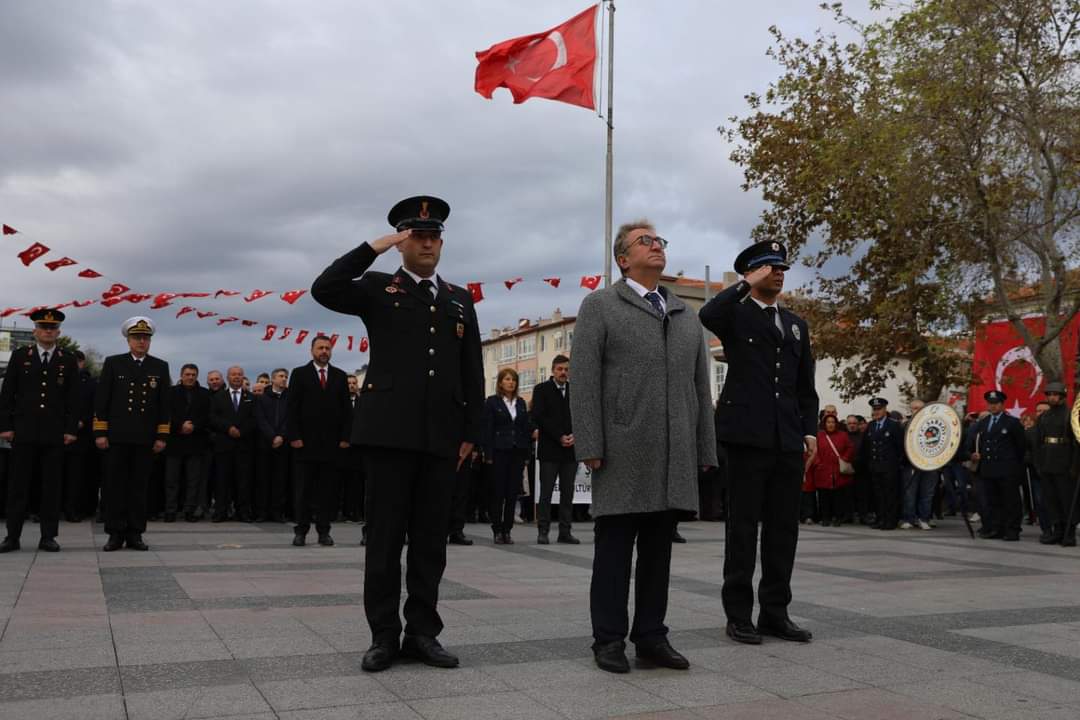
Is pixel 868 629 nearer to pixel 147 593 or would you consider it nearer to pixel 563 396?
pixel 147 593

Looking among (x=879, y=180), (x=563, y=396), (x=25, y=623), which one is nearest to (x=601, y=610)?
(x=25, y=623)

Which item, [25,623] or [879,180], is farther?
[879,180]

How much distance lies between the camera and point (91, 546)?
1056 centimetres

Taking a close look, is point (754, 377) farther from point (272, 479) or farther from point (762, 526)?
point (272, 479)

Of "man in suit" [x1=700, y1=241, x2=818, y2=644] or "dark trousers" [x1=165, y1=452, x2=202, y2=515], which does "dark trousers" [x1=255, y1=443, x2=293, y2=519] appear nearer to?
"dark trousers" [x1=165, y1=452, x2=202, y2=515]

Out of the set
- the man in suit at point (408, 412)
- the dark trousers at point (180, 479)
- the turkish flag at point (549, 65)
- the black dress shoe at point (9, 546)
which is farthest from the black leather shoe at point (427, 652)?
the turkish flag at point (549, 65)

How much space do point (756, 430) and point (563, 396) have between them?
19.9 feet

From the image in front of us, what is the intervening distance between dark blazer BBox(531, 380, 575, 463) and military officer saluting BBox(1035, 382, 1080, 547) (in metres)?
7.11

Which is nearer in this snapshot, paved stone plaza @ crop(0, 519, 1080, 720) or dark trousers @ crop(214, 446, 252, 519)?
paved stone plaza @ crop(0, 519, 1080, 720)

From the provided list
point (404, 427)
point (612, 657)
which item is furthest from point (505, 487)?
point (612, 657)

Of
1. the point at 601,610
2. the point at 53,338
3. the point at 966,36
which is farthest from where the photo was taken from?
the point at 966,36

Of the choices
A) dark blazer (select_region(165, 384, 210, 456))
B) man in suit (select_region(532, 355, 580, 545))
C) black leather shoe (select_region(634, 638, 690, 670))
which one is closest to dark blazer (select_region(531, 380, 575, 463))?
man in suit (select_region(532, 355, 580, 545))

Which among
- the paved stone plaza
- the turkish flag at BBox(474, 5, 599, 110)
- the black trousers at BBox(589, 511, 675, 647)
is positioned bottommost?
the paved stone plaza

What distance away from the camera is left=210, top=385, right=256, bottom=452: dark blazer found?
1551 centimetres
